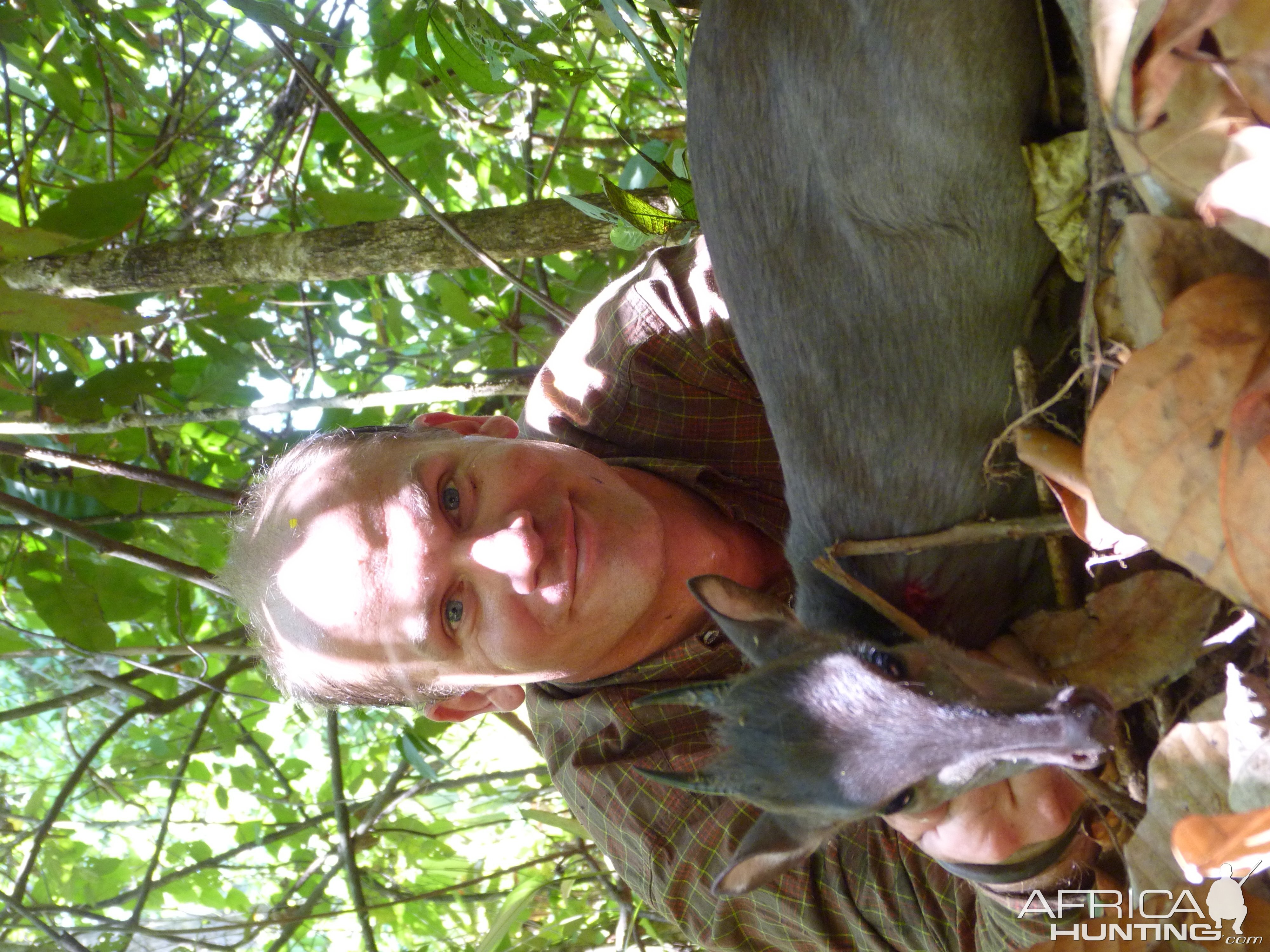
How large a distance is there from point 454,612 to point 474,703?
21.3 inches

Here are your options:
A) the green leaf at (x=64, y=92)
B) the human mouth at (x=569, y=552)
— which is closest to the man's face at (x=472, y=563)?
the human mouth at (x=569, y=552)

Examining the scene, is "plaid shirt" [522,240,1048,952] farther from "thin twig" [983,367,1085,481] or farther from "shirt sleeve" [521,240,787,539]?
"thin twig" [983,367,1085,481]

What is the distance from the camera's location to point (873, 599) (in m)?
1.49

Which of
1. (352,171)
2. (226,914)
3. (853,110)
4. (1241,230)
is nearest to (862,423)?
(853,110)

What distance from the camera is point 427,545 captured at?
2082 millimetres

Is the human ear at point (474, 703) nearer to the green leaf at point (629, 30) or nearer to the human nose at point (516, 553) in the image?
the human nose at point (516, 553)

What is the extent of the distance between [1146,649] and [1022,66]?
0.73 metres

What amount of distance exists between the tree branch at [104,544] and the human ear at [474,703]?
2.32ft

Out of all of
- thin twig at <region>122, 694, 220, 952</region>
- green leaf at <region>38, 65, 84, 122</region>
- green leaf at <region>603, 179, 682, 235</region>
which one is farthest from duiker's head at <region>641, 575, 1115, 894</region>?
green leaf at <region>38, 65, 84, 122</region>

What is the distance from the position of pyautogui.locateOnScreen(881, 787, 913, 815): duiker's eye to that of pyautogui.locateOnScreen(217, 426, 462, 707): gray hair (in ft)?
4.23

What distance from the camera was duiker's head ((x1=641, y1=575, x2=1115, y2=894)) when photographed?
1.32 meters

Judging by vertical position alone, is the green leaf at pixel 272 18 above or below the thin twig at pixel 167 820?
above

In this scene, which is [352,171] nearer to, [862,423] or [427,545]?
A: [427,545]

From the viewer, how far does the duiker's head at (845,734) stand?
4.33 ft
